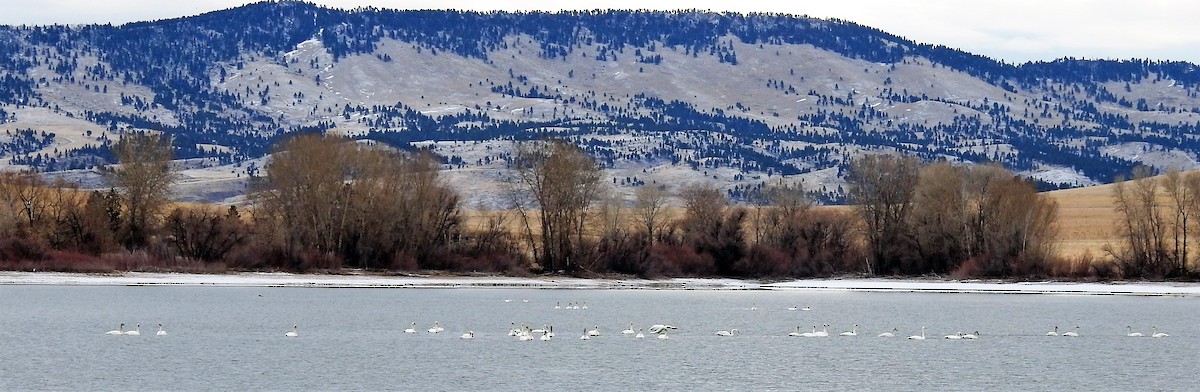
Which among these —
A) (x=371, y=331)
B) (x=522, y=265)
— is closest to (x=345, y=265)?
(x=522, y=265)

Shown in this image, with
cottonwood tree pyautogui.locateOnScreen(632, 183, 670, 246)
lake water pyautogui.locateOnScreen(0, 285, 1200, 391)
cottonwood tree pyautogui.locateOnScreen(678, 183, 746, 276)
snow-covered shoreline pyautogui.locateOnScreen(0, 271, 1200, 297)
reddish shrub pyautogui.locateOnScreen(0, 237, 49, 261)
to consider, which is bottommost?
lake water pyautogui.locateOnScreen(0, 285, 1200, 391)

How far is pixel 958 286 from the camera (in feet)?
275

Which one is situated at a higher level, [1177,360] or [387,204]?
[387,204]

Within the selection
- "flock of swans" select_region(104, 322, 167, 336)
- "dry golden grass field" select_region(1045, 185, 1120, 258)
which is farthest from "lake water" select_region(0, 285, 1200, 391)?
"dry golden grass field" select_region(1045, 185, 1120, 258)

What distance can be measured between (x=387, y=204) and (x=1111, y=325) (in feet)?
140

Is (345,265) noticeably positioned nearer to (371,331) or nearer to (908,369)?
(371,331)

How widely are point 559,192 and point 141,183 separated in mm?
24385

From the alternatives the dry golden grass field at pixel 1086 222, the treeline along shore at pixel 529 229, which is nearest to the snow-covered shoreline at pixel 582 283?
the treeline along shore at pixel 529 229

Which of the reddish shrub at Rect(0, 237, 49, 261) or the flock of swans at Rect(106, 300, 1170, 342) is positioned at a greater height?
the reddish shrub at Rect(0, 237, 49, 261)

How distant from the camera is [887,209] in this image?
8944 cm

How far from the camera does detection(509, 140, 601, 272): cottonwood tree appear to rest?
282ft

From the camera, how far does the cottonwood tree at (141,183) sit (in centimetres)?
8606

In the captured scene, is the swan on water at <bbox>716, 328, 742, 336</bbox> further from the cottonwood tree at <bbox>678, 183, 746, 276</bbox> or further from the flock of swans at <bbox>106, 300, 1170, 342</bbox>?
the cottonwood tree at <bbox>678, 183, 746, 276</bbox>

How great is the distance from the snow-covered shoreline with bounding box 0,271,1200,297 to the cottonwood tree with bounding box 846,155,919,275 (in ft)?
7.23
